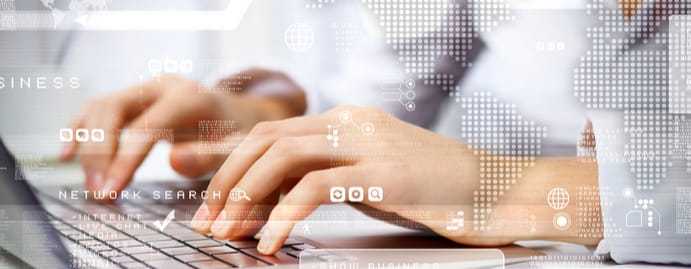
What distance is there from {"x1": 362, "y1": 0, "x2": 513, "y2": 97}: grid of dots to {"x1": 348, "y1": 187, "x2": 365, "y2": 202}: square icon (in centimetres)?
13

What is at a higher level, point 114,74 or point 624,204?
point 114,74

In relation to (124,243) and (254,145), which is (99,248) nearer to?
(124,243)

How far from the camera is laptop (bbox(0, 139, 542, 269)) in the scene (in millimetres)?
747

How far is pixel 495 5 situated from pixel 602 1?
108mm

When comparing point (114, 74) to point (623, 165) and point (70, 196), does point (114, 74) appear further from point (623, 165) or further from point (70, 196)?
point (623, 165)

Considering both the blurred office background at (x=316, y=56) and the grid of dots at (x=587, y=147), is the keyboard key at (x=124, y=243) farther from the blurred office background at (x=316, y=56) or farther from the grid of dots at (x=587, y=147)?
the grid of dots at (x=587, y=147)

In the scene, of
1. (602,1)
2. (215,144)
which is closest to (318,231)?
(215,144)

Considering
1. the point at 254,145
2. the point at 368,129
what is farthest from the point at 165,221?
the point at 368,129

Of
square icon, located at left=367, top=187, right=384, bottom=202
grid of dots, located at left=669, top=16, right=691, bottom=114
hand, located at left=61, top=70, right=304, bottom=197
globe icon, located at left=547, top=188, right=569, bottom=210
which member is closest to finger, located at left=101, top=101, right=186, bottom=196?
hand, located at left=61, top=70, right=304, bottom=197

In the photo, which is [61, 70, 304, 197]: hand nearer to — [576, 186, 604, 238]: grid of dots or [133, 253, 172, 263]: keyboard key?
[133, 253, 172, 263]: keyboard key

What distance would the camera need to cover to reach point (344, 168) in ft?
2.48

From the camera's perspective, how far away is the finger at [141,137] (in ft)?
2.53

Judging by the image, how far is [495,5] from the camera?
2.50ft

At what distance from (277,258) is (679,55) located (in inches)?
18.0
